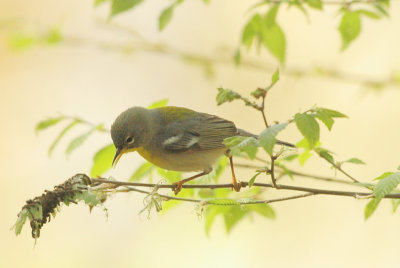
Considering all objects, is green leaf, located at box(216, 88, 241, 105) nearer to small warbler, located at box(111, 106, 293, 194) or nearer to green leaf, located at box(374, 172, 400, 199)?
green leaf, located at box(374, 172, 400, 199)

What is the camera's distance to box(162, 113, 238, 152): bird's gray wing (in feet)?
12.4

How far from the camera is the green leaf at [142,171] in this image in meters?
3.10

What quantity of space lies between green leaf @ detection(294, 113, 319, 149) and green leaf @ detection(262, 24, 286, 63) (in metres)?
1.19

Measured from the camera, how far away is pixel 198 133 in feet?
12.8

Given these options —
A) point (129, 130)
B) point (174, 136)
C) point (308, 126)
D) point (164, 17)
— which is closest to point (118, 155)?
point (129, 130)

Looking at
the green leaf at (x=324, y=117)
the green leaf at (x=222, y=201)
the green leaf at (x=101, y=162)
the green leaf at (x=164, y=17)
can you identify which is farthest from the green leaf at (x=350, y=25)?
the green leaf at (x=101, y=162)

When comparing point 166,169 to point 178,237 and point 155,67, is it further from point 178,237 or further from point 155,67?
point 155,67

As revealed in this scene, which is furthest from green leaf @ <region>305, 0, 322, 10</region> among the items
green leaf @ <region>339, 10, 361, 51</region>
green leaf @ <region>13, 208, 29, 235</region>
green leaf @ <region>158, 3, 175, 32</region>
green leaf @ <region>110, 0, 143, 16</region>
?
green leaf @ <region>13, 208, 29, 235</region>

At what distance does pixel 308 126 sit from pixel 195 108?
6334 mm

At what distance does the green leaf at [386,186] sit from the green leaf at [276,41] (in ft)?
4.18

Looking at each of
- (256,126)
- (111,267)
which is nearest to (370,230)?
(256,126)

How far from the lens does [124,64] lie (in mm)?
9797

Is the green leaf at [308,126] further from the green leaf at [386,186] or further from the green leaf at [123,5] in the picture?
the green leaf at [123,5]

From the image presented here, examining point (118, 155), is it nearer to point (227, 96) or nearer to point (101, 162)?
point (101, 162)
